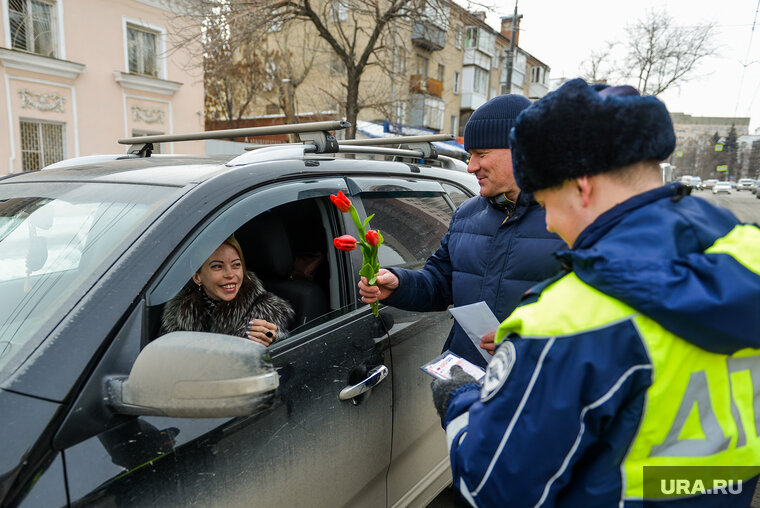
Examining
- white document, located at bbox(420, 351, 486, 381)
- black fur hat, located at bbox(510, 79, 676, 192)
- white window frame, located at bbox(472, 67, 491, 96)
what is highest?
white window frame, located at bbox(472, 67, 491, 96)

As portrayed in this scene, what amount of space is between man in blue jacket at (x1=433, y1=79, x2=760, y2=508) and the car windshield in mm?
1039

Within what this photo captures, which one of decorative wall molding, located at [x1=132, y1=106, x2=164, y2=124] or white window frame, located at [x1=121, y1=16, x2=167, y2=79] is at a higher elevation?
white window frame, located at [x1=121, y1=16, x2=167, y2=79]

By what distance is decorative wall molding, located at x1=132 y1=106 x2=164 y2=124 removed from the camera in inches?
629

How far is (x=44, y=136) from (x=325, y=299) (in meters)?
15.0

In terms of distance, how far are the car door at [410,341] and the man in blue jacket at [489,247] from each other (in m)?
0.13

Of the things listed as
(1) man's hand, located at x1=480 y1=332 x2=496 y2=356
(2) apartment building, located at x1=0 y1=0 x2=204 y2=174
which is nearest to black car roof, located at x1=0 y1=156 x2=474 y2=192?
(1) man's hand, located at x1=480 y1=332 x2=496 y2=356

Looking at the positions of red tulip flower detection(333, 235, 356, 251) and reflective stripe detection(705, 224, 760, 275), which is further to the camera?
red tulip flower detection(333, 235, 356, 251)

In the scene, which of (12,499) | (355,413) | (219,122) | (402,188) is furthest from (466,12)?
(219,122)

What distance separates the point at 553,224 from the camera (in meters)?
1.11

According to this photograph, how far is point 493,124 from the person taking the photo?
2.02 meters

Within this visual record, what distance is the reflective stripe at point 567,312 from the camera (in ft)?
2.88

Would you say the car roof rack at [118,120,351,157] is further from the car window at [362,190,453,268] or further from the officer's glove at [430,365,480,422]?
the officer's glove at [430,365,480,422]

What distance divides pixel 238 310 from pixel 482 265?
1.01 m

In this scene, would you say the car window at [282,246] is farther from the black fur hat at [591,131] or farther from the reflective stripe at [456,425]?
the black fur hat at [591,131]
